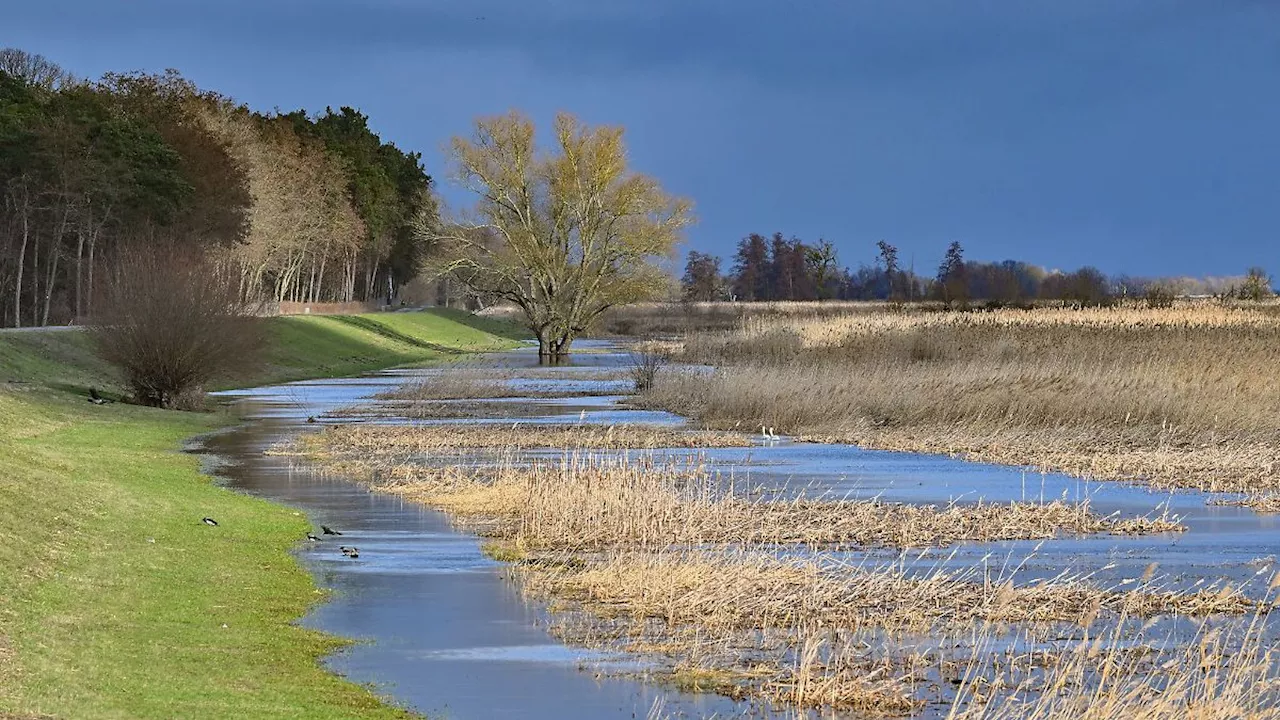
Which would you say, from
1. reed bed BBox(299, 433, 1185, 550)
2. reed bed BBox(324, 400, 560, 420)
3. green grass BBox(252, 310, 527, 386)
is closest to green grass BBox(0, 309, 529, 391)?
green grass BBox(252, 310, 527, 386)

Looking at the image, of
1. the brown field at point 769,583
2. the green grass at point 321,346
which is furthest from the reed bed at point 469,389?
the brown field at point 769,583

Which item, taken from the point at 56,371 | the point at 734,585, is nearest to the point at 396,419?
the point at 56,371

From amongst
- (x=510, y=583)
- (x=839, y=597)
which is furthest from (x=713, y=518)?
(x=839, y=597)

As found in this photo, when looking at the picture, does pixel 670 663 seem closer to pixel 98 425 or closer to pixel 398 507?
pixel 398 507

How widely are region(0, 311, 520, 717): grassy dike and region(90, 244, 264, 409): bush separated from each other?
1144 centimetres

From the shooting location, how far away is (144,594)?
16.7 m

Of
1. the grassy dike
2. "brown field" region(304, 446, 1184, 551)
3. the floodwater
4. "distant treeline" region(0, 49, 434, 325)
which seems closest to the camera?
the grassy dike

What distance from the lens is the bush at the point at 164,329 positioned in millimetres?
46000

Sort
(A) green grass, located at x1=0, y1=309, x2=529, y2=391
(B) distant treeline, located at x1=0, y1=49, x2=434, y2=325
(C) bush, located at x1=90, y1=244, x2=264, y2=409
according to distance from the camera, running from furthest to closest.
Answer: (B) distant treeline, located at x1=0, y1=49, x2=434, y2=325, (A) green grass, located at x1=0, y1=309, x2=529, y2=391, (C) bush, located at x1=90, y1=244, x2=264, y2=409

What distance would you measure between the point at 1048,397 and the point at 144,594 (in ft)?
84.8

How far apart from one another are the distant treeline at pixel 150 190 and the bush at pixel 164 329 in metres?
2.70

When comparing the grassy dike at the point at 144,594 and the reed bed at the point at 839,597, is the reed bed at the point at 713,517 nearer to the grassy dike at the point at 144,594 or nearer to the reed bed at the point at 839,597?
the reed bed at the point at 839,597

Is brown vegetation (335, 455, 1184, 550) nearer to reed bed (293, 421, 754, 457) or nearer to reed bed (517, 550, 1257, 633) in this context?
reed bed (517, 550, 1257, 633)

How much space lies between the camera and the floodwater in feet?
44.8
